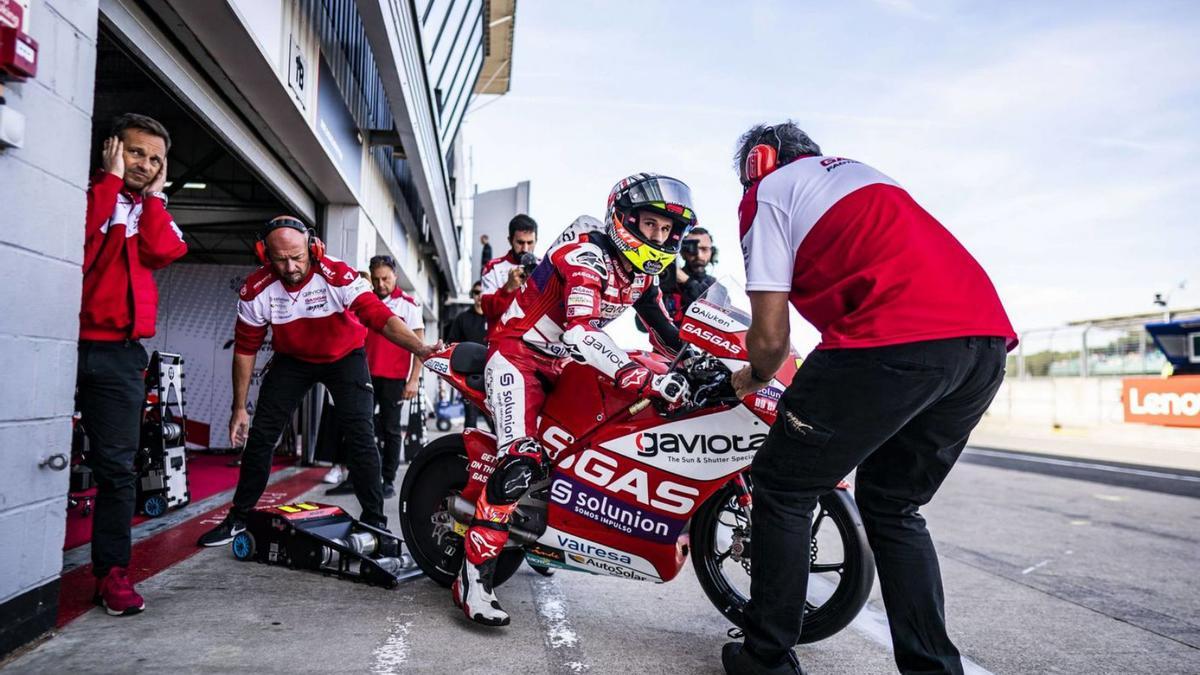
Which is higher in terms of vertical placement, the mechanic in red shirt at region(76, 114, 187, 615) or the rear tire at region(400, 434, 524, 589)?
the mechanic in red shirt at region(76, 114, 187, 615)

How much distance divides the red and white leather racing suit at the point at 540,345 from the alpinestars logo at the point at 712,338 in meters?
Answer: 0.26

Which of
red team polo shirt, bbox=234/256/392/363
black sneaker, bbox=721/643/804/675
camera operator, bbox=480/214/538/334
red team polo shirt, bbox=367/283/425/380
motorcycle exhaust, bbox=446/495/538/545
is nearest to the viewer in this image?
black sneaker, bbox=721/643/804/675

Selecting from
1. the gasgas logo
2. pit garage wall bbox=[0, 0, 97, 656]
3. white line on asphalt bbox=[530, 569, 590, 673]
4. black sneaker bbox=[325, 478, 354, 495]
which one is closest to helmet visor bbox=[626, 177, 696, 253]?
the gasgas logo

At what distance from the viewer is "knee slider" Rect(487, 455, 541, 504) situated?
317 centimetres

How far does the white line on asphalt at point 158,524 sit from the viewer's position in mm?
3996

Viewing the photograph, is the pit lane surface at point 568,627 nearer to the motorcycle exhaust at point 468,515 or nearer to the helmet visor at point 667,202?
the motorcycle exhaust at point 468,515

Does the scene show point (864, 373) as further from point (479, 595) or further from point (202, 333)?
point (202, 333)

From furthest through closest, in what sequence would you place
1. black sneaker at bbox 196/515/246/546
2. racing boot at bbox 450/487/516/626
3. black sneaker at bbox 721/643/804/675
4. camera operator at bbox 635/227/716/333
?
camera operator at bbox 635/227/716/333, black sneaker at bbox 196/515/246/546, racing boot at bbox 450/487/516/626, black sneaker at bbox 721/643/804/675

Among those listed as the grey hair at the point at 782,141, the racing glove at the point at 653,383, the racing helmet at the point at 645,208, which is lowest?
the racing glove at the point at 653,383

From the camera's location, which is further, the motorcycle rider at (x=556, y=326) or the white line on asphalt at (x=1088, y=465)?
the white line on asphalt at (x=1088, y=465)

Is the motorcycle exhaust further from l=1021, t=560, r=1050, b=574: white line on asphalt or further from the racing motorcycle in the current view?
l=1021, t=560, r=1050, b=574: white line on asphalt

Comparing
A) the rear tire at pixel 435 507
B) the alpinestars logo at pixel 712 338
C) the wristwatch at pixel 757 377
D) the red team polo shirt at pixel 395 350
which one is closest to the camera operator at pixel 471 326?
the red team polo shirt at pixel 395 350

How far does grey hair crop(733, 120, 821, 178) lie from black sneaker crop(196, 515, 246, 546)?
3.40 m

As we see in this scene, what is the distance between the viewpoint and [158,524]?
16.4 ft
